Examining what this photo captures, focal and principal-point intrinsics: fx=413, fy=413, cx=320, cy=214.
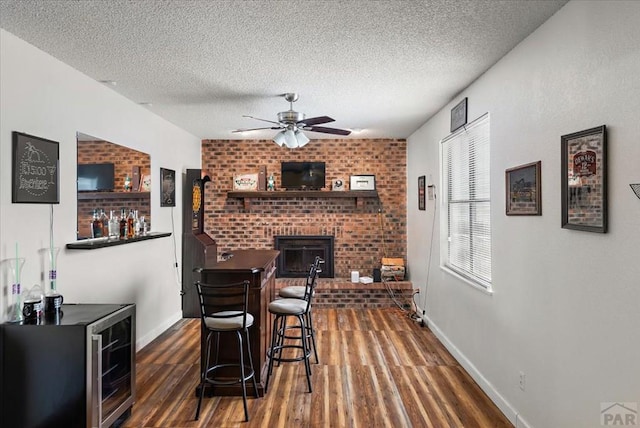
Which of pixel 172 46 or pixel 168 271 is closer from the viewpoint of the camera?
pixel 172 46

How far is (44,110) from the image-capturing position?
2893 mm

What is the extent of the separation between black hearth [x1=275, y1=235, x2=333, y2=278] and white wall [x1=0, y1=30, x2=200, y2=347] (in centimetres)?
195

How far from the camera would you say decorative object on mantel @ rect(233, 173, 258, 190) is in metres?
6.62

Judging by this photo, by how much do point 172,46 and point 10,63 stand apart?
986 mm

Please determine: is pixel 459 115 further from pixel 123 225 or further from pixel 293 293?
pixel 123 225

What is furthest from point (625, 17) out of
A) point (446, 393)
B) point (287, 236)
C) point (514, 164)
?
point (287, 236)

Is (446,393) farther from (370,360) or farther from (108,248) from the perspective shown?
(108,248)

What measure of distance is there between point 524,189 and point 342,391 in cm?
205

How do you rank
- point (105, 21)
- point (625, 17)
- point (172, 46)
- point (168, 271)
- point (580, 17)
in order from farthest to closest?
point (168, 271) → point (172, 46) → point (105, 21) → point (580, 17) → point (625, 17)

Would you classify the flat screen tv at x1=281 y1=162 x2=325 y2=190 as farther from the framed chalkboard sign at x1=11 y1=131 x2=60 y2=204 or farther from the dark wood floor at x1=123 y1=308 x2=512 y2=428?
the framed chalkboard sign at x1=11 y1=131 x2=60 y2=204

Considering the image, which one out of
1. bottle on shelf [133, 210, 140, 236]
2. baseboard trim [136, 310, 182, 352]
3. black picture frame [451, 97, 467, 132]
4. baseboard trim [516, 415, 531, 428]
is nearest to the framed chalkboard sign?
bottle on shelf [133, 210, 140, 236]

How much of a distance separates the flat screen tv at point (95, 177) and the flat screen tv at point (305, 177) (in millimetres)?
3140

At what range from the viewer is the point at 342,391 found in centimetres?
330

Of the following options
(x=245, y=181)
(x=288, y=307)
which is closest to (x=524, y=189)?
(x=288, y=307)
